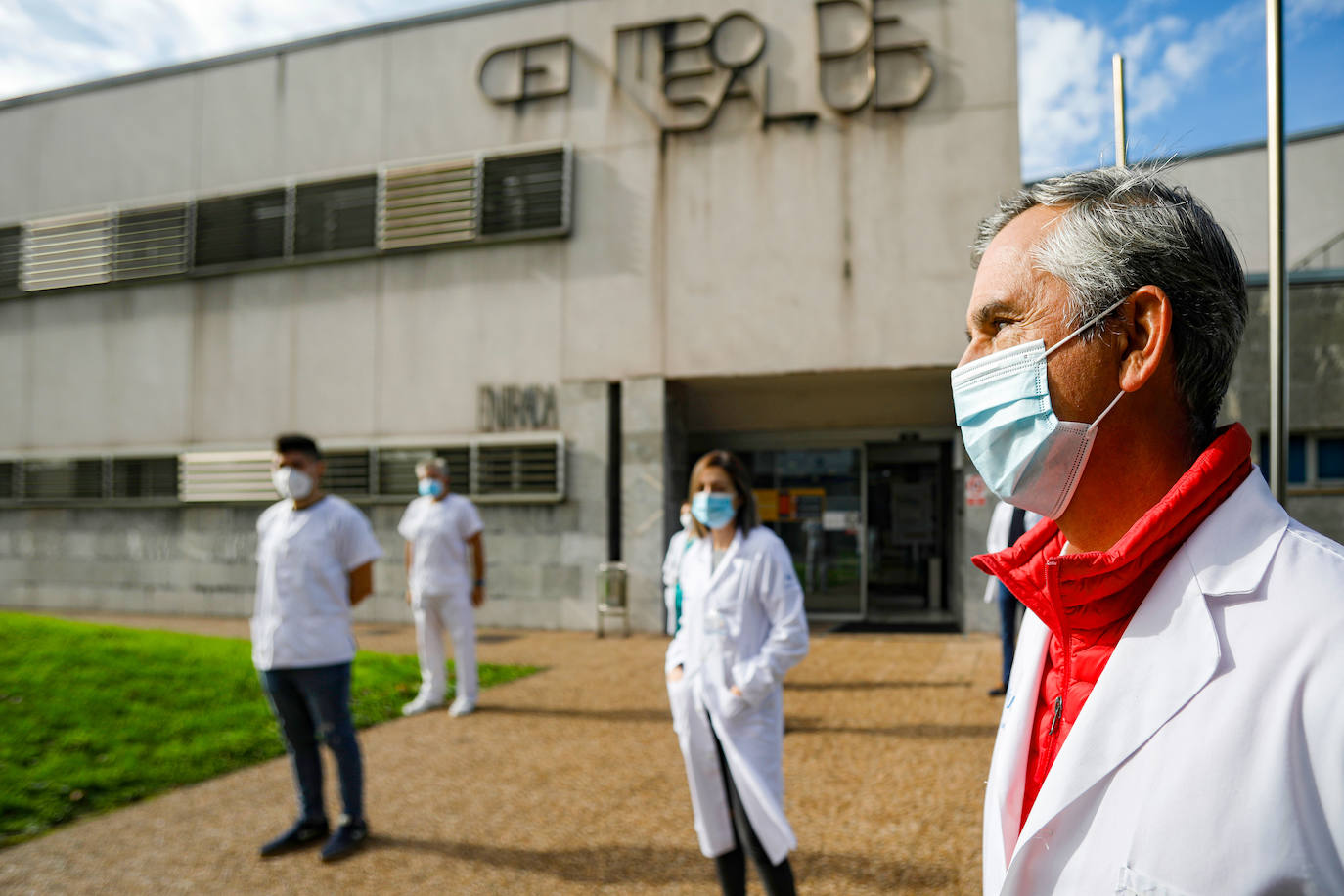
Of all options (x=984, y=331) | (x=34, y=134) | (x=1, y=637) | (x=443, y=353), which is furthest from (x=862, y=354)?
(x=34, y=134)

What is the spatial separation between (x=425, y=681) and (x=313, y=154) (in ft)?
35.4

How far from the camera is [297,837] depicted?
4863 mm

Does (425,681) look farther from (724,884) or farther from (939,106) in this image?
(939,106)

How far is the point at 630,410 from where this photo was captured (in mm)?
13438

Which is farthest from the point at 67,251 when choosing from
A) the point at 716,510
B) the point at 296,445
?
the point at 716,510

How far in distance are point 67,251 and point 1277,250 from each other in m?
19.3

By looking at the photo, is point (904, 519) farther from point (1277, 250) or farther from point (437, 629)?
point (1277, 250)

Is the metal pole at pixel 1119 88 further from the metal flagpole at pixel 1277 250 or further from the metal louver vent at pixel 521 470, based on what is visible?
the metal louver vent at pixel 521 470

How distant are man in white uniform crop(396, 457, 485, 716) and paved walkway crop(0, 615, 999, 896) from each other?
47cm

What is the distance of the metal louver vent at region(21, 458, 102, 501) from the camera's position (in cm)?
1662

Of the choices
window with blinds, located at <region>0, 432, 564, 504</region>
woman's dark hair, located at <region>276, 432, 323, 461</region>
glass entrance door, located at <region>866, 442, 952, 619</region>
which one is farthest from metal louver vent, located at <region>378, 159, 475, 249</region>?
woman's dark hair, located at <region>276, 432, 323, 461</region>

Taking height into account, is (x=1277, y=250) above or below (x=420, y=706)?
above

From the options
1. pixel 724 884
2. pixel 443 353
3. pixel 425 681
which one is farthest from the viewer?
pixel 443 353

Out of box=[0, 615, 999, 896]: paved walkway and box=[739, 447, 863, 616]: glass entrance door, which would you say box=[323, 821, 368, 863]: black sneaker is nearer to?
box=[0, 615, 999, 896]: paved walkway
